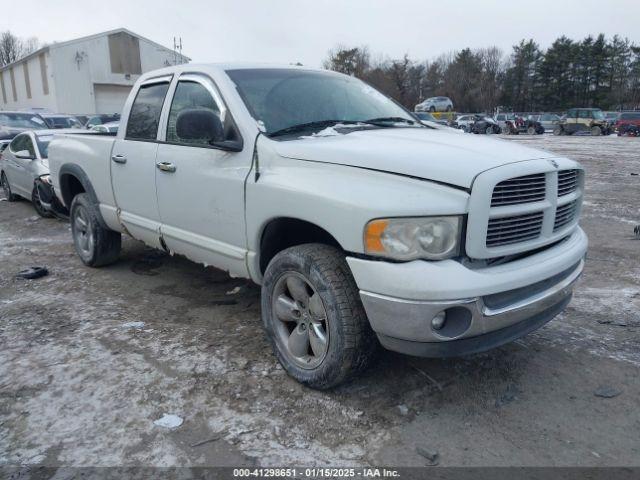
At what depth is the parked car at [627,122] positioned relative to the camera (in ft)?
108

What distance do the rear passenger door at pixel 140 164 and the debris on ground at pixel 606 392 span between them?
3377 millimetres

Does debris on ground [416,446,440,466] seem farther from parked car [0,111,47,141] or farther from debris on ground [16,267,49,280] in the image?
parked car [0,111,47,141]

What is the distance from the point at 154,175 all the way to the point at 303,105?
139 cm

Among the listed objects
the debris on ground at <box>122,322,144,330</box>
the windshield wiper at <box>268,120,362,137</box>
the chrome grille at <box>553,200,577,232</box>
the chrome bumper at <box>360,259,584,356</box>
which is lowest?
the debris on ground at <box>122,322,144,330</box>

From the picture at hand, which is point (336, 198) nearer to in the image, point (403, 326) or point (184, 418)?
point (403, 326)

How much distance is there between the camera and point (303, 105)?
3822 mm

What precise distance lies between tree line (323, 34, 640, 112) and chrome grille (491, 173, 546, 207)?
198ft

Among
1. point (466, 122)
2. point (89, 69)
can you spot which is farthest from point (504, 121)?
point (89, 69)

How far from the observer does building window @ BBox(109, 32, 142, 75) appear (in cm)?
4022

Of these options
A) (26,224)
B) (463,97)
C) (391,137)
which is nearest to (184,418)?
(391,137)

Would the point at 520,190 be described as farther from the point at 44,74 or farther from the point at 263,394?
the point at 44,74

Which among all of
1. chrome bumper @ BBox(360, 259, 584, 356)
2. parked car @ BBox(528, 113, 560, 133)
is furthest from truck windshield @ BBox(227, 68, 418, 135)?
parked car @ BBox(528, 113, 560, 133)

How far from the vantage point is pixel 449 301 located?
2514mm

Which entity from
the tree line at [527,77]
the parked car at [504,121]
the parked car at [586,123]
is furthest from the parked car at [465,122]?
the tree line at [527,77]
